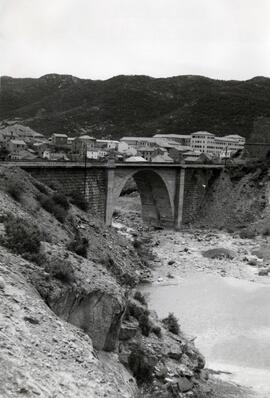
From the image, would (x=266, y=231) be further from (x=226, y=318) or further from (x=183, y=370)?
(x=183, y=370)

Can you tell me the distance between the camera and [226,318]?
19.4m

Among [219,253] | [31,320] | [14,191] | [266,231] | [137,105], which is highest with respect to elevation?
[137,105]

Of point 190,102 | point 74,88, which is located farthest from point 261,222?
point 74,88

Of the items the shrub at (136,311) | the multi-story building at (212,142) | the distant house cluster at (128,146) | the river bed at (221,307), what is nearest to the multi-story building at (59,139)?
the distant house cluster at (128,146)

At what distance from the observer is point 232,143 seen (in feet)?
275

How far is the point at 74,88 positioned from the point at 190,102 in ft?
125

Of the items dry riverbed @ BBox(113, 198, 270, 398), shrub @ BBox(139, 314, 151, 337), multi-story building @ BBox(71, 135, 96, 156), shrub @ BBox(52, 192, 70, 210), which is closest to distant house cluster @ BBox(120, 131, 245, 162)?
multi-story building @ BBox(71, 135, 96, 156)

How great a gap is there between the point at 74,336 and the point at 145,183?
112 ft

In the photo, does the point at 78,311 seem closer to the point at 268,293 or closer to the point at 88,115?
the point at 268,293

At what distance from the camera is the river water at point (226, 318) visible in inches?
598

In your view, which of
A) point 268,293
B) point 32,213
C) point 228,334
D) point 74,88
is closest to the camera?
point 228,334

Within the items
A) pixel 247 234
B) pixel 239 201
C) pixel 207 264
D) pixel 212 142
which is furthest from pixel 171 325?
pixel 212 142

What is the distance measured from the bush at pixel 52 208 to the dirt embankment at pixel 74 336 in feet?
15.5

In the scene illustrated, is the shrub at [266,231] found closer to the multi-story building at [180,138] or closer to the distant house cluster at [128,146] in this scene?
the distant house cluster at [128,146]
